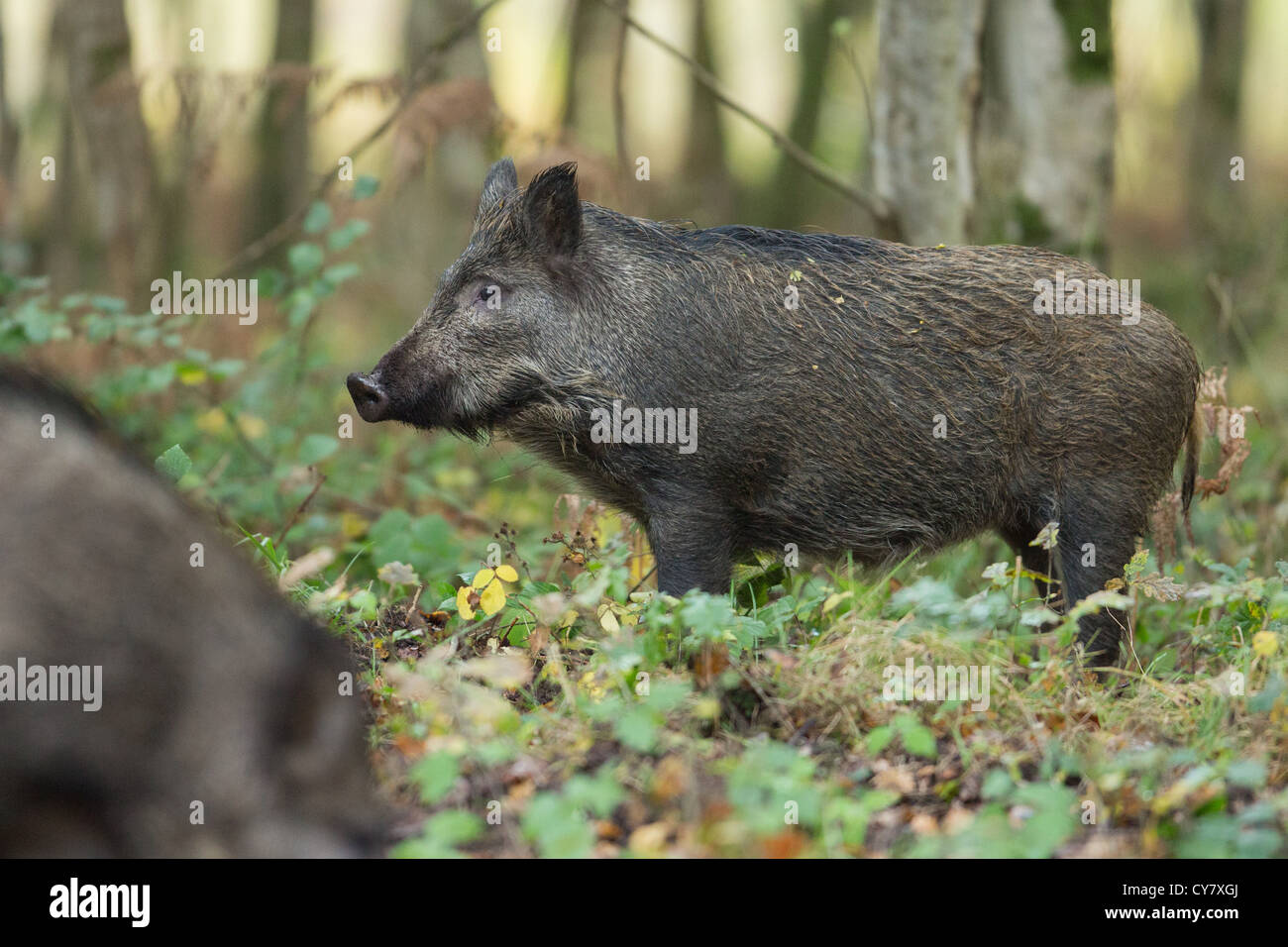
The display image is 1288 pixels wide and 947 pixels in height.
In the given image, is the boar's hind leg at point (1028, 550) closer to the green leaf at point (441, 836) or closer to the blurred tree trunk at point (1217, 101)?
the green leaf at point (441, 836)

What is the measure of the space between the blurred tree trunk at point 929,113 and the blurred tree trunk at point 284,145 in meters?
9.44

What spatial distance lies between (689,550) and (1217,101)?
493 inches

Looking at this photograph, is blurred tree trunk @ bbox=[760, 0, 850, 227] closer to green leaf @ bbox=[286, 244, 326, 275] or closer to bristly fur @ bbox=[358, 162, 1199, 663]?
green leaf @ bbox=[286, 244, 326, 275]

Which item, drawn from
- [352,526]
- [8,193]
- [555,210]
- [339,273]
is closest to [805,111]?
[8,193]

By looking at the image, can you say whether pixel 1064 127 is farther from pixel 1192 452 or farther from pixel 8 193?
pixel 8 193

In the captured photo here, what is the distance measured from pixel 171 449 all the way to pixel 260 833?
2572mm

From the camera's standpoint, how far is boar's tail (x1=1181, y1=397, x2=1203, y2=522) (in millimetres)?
6363

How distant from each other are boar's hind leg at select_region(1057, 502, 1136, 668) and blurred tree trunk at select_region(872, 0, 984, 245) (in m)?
2.58

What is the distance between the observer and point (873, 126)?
8.31m

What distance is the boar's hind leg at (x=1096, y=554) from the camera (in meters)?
5.96

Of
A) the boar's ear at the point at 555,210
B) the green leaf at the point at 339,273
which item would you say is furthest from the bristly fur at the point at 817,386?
the green leaf at the point at 339,273

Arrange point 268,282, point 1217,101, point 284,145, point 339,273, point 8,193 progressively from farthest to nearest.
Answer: point 284,145 < point 1217,101 < point 8,193 < point 268,282 < point 339,273

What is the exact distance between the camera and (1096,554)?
19.5ft

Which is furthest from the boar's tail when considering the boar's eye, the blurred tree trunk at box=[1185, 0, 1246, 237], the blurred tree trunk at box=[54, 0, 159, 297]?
the blurred tree trunk at box=[1185, 0, 1246, 237]
